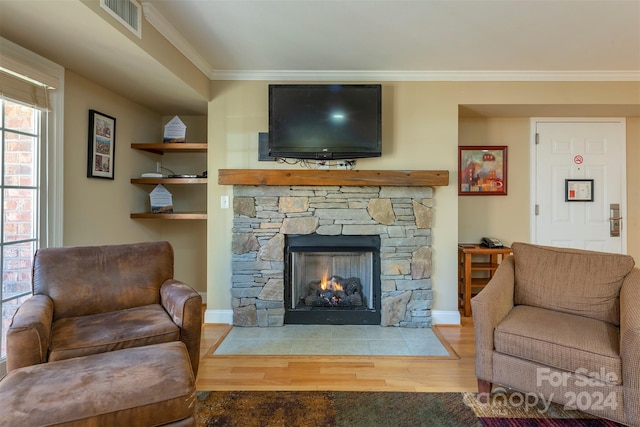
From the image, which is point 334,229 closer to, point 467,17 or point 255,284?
point 255,284

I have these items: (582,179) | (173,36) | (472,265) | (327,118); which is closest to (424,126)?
(327,118)

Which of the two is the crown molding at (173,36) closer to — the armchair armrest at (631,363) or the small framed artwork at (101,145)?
the small framed artwork at (101,145)

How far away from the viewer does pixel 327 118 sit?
277 cm

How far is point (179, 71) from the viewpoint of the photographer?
2430 millimetres

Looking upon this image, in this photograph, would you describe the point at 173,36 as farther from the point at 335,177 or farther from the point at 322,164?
the point at 335,177

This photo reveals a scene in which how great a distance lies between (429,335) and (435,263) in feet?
2.09

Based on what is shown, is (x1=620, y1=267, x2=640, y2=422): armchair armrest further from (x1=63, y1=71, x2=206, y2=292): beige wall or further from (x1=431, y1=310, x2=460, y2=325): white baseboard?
(x1=63, y1=71, x2=206, y2=292): beige wall

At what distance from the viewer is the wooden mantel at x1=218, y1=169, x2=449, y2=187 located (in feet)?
9.11

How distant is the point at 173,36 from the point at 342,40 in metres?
1.20

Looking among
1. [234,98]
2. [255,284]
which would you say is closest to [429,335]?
[255,284]

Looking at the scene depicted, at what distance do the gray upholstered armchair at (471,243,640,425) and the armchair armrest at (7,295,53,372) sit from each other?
84.6 inches

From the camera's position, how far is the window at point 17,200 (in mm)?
1942

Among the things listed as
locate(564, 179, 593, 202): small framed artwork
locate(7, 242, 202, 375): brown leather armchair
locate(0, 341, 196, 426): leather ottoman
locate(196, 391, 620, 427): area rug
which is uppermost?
locate(564, 179, 593, 202): small framed artwork

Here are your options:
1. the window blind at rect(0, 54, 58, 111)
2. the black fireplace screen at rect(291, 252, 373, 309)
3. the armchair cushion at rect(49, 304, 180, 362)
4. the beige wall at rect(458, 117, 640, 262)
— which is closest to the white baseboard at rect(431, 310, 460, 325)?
the black fireplace screen at rect(291, 252, 373, 309)
